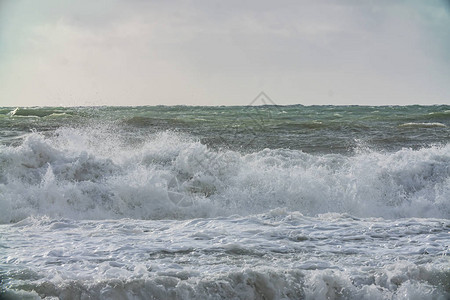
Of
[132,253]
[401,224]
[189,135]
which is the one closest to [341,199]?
[401,224]

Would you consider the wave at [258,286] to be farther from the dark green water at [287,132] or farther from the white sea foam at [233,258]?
the dark green water at [287,132]

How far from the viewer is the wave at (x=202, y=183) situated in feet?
27.6

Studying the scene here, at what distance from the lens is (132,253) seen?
538 cm

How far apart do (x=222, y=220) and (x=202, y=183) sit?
2589 millimetres

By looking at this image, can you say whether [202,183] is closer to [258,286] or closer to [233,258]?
[233,258]

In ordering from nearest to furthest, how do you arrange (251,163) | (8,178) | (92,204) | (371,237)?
(371,237) → (92,204) → (8,178) → (251,163)

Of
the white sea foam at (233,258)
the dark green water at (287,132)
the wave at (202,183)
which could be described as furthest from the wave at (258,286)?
the dark green water at (287,132)

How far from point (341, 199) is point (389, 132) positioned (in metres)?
9.31

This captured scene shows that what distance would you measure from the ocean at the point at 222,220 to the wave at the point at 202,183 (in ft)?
0.08

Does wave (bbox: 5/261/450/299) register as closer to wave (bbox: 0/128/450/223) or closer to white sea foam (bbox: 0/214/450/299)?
white sea foam (bbox: 0/214/450/299)

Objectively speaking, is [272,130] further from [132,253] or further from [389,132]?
[132,253]

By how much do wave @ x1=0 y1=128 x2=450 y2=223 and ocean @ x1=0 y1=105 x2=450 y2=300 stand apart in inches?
1.0

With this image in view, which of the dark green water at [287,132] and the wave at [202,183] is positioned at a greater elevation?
the dark green water at [287,132]

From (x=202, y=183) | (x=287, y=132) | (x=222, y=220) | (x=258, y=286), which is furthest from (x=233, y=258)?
(x=287, y=132)
